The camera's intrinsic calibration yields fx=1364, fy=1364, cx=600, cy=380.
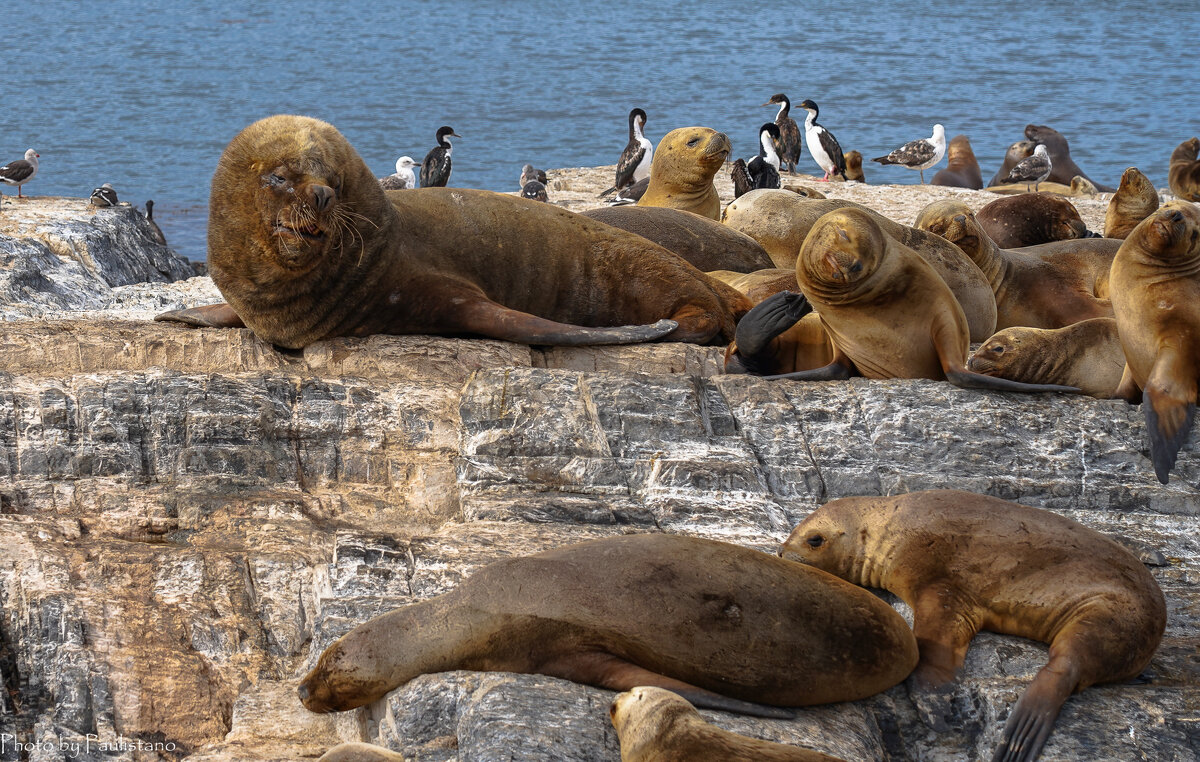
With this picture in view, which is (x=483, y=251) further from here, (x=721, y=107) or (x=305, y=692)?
(x=721, y=107)

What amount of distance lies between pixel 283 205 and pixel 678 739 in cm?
351

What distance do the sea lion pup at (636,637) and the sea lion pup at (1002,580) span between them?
0.92ft

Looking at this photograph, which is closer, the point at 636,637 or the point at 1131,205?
the point at 636,637

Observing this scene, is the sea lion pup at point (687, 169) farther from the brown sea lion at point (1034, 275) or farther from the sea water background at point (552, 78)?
the sea water background at point (552, 78)

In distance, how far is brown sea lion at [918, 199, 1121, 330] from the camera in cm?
805

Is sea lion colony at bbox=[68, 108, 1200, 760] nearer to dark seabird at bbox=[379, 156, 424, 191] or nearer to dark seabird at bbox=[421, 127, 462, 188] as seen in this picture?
dark seabird at bbox=[421, 127, 462, 188]

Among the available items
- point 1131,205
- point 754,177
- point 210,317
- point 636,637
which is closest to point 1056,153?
point 754,177

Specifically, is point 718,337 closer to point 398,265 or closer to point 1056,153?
point 398,265

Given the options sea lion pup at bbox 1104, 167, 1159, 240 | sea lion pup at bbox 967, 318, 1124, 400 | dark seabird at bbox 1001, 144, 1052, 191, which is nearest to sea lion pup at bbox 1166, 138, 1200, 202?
dark seabird at bbox 1001, 144, 1052, 191

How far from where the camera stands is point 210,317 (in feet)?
20.8

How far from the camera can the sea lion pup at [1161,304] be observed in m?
5.49

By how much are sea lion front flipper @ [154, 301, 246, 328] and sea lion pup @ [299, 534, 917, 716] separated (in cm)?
317

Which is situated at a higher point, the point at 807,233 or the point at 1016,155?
the point at 807,233

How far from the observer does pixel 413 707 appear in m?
3.26
